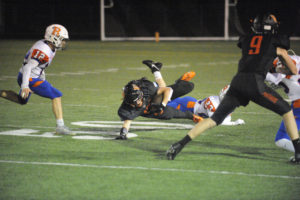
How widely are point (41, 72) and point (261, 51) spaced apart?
12.3ft

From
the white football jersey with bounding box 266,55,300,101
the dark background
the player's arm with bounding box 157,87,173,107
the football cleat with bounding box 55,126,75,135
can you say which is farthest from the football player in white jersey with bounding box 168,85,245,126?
the dark background

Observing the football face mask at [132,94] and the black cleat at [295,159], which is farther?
the football face mask at [132,94]

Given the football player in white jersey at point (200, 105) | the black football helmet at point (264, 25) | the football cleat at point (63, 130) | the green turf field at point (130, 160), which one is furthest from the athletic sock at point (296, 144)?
the football cleat at point (63, 130)

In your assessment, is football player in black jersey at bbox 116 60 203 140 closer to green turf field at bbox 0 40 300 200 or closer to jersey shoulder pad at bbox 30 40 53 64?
green turf field at bbox 0 40 300 200

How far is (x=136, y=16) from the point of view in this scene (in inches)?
1679

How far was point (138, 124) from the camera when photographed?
995cm

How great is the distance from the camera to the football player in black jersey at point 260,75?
22.2ft

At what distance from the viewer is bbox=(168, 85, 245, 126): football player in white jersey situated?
32.1ft

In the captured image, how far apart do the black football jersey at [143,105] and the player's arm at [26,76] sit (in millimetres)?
1327

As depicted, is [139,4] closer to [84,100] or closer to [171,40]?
[171,40]

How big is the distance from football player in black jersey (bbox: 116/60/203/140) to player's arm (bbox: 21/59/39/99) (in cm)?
132

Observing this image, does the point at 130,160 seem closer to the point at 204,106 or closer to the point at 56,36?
the point at 56,36

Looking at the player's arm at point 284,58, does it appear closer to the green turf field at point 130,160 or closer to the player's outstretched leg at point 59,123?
the green turf field at point 130,160

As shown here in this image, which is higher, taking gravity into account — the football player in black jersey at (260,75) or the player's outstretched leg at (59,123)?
the football player in black jersey at (260,75)
